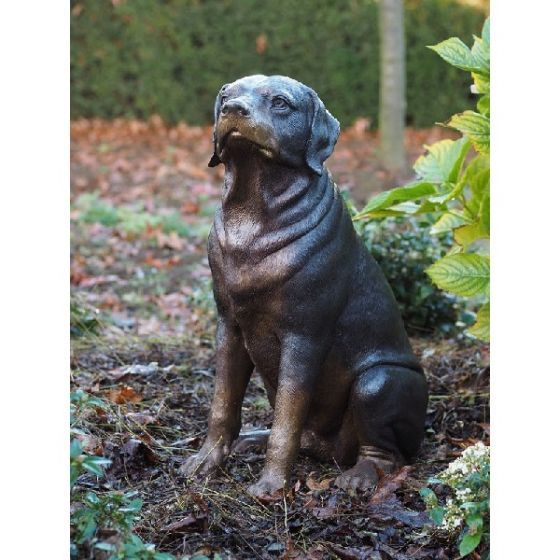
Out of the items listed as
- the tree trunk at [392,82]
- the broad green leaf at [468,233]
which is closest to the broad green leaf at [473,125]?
the broad green leaf at [468,233]

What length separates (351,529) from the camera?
10.8ft

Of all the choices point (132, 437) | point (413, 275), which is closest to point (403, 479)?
point (132, 437)

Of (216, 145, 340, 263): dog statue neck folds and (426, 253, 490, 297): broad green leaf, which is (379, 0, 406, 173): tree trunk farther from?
(216, 145, 340, 263): dog statue neck folds

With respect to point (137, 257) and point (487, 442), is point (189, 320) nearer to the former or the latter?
point (137, 257)

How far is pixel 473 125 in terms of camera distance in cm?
407

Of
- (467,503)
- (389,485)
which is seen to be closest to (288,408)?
(389,485)

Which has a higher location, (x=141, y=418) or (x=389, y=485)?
(x=389, y=485)

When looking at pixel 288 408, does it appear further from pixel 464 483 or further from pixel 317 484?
pixel 464 483

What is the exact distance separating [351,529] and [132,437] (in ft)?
3.71

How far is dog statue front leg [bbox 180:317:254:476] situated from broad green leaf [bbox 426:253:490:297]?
91cm

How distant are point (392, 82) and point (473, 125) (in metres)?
7.89

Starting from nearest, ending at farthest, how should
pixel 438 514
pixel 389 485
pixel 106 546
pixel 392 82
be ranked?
pixel 106 546 → pixel 438 514 → pixel 389 485 → pixel 392 82

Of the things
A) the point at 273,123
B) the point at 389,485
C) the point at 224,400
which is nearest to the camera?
the point at 273,123

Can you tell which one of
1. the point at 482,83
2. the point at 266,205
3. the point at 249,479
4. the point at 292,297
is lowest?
the point at 249,479
